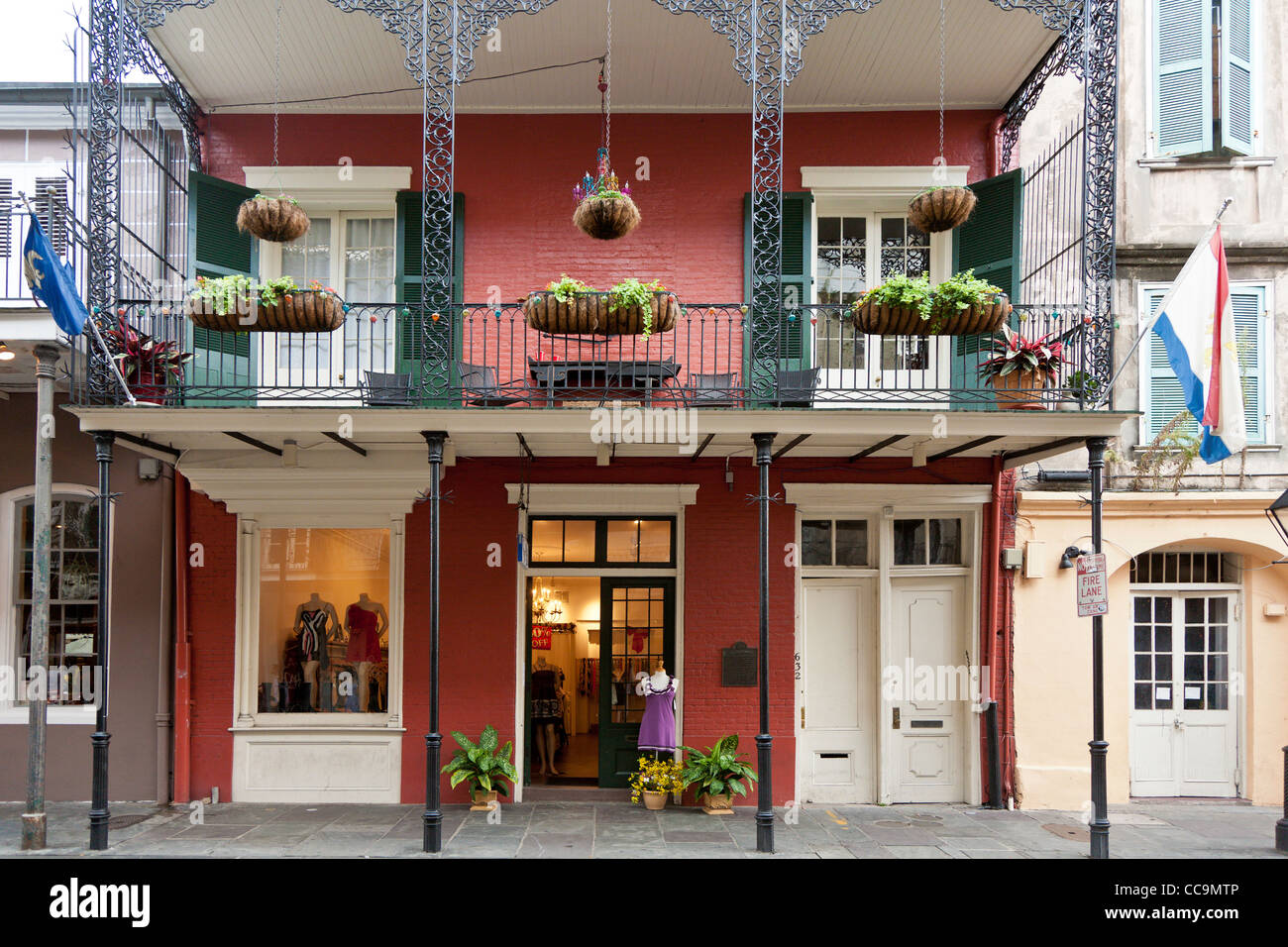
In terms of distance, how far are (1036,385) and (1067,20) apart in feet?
11.0

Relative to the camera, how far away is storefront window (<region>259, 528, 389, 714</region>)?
381 inches

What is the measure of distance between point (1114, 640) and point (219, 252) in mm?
10256

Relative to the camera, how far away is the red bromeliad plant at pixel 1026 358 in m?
8.38

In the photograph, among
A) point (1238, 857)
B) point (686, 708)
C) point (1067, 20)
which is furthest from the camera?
point (686, 708)

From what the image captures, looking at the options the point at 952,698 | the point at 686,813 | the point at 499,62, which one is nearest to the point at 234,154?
the point at 499,62

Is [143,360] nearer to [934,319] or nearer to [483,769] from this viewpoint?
[483,769]

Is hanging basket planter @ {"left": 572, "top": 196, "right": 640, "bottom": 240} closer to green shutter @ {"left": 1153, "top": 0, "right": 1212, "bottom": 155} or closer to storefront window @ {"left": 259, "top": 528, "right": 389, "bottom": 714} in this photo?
storefront window @ {"left": 259, "top": 528, "right": 389, "bottom": 714}

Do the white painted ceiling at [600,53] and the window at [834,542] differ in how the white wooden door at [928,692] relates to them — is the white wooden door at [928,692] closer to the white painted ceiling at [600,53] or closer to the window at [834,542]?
the window at [834,542]

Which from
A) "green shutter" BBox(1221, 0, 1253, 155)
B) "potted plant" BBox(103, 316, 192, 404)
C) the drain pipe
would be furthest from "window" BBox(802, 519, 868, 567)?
the drain pipe

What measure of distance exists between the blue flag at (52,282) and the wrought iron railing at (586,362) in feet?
2.09

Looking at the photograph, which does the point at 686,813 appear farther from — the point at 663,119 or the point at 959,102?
the point at 959,102

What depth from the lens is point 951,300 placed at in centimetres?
801

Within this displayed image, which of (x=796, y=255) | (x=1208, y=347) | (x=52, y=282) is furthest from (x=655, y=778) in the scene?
(x=52, y=282)

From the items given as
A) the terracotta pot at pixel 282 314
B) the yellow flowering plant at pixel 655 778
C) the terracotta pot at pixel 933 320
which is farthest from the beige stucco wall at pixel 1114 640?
the terracotta pot at pixel 282 314
